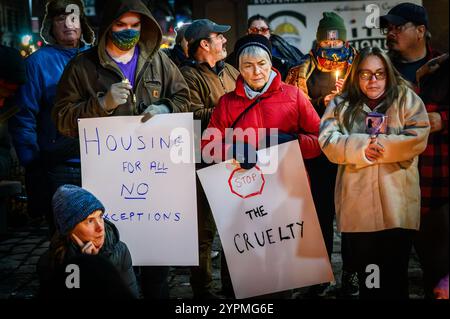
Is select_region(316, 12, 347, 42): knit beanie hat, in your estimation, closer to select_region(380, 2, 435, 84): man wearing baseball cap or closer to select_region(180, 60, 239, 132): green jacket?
select_region(380, 2, 435, 84): man wearing baseball cap

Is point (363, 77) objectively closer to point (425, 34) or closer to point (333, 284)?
point (425, 34)

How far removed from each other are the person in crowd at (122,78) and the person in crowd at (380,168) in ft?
3.72

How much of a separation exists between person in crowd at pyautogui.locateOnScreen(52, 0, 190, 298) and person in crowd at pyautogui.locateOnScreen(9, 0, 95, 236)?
0.30 m

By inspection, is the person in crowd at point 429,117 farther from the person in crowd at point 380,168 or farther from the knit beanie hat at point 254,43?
the knit beanie hat at point 254,43

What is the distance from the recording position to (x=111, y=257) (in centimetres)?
409

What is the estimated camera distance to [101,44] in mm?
4426

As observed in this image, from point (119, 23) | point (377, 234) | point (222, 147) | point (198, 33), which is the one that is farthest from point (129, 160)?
point (377, 234)

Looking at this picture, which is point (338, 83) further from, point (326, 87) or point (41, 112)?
point (41, 112)

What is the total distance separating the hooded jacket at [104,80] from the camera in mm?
4398

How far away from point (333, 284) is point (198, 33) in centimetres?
214

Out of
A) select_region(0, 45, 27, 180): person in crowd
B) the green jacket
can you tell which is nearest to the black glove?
the green jacket

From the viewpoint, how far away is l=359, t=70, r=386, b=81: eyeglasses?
4219mm

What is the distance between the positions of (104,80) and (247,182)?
1.11 meters

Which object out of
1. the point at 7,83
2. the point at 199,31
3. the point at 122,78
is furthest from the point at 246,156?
the point at 7,83
